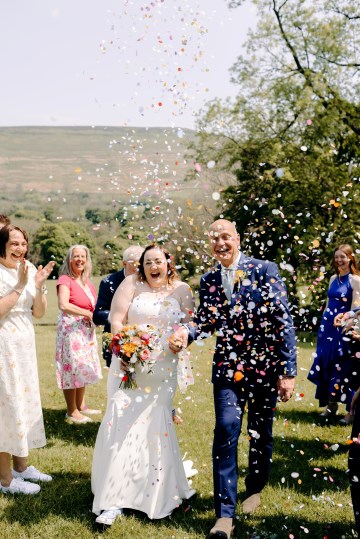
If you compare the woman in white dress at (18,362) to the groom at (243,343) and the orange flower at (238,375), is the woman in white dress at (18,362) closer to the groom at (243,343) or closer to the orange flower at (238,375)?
the groom at (243,343)

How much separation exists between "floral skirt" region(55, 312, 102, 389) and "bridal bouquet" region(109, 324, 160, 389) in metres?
2.52

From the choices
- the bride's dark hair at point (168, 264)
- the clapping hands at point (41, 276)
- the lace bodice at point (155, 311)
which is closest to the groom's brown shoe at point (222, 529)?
the lace bodice at point (155, 311)

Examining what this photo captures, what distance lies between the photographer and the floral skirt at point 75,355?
7016 mm

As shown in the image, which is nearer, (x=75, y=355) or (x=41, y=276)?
(x=41, y=276)

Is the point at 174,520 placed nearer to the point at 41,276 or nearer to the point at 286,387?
the point at 286,387

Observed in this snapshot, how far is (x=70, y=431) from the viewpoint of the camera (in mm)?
6711

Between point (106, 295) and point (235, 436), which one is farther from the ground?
point (106, 295)

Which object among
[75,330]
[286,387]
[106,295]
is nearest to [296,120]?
[75,330]

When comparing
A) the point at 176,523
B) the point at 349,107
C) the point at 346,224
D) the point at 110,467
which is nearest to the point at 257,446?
the point at 176,523

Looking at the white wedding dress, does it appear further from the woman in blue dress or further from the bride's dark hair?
the woman in blue dress

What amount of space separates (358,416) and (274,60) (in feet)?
66.6

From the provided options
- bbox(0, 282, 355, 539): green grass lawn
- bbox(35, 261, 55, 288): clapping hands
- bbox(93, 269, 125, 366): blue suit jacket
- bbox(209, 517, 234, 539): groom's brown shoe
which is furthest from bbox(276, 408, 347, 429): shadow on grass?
bbox(35, 261, 55, 288): clapping hands

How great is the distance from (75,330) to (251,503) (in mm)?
3510

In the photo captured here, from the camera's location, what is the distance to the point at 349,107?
20.0m
